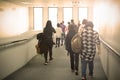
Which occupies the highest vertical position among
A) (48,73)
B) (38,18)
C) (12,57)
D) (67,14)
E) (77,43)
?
(67,14)

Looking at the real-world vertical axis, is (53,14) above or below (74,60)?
above

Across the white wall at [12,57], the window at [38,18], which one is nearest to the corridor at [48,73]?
the white wall at [12,57]

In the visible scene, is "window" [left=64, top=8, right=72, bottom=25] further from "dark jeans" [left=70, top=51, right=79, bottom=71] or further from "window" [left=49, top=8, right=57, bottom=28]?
"dark jeans" [left=70, top=51, right=79, bottom=71]

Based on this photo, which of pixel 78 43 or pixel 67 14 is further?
pixel 67 14

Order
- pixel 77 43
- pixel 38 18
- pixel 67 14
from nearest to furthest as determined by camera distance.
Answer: pixel 77 43 → pixel 67 14 → pixel 38 18

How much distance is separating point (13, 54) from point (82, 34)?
3.12 meters

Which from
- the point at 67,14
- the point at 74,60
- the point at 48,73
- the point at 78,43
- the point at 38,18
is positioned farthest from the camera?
the point at 38,18

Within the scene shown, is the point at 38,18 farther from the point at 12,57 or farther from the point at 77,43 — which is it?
the point at 77,43

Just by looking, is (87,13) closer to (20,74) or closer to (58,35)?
(58,35)

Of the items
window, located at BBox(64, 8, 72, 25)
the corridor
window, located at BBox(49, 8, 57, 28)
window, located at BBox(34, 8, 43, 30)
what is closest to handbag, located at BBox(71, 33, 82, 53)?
the corridor

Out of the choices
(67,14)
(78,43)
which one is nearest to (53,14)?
(67,14)

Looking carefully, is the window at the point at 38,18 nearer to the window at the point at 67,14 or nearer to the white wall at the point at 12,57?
the window at the point at 67,14

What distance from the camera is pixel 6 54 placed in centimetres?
924

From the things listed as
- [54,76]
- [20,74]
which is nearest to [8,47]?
[20,74]
